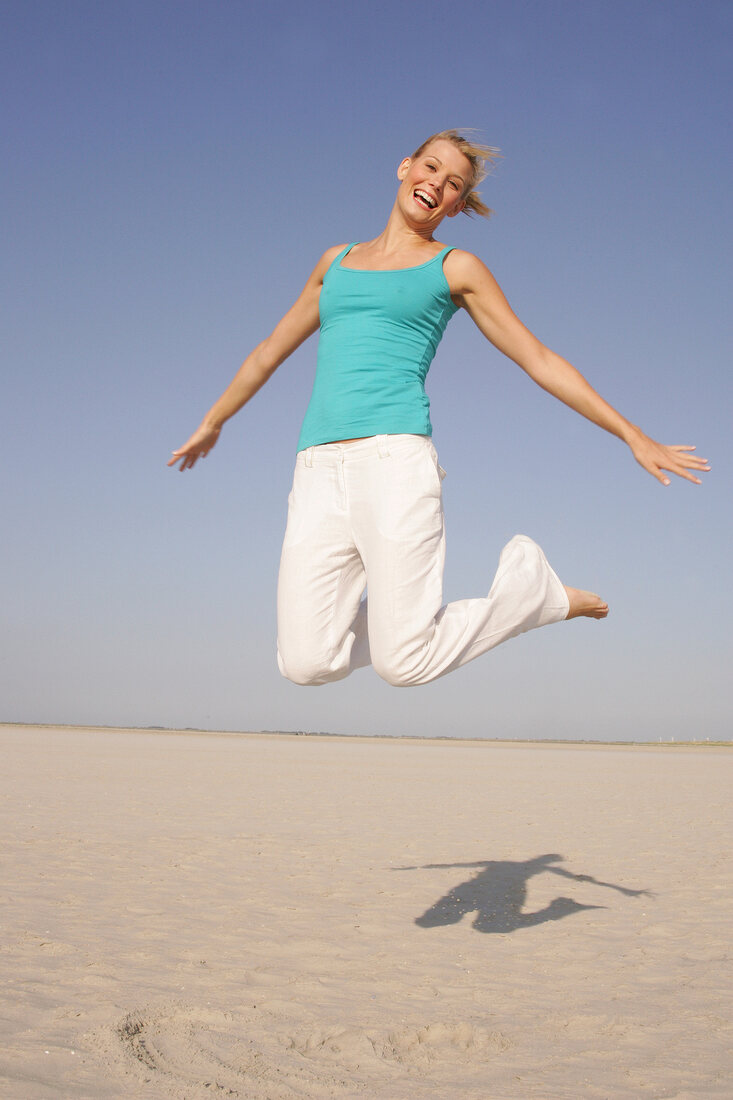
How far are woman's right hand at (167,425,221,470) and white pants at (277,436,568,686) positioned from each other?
73cm

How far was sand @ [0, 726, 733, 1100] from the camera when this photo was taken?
132 inches

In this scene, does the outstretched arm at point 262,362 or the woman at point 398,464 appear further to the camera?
the outstretched arm at point 262,362

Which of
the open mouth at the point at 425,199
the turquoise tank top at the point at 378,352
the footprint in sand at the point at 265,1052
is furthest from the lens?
the open mouth at the point at 425,199

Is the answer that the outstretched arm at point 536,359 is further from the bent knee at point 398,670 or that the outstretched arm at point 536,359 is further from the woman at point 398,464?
the bent knee at point 398,670

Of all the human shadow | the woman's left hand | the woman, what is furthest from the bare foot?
the human shadow

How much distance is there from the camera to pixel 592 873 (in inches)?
324

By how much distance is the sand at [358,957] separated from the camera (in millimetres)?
3354

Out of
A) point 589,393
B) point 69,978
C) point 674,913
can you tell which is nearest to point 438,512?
point 589,393

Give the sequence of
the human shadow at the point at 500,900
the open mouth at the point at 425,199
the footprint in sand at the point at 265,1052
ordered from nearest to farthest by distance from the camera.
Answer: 1. the footprint in sand at the point at 265,1052
2. the open mouth at the point at 425,199
3. the human shadow at the point at 500,900

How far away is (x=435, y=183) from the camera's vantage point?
144 inches

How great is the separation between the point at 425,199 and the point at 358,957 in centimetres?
392

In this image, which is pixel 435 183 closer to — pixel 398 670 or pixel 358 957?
pixel 398 670

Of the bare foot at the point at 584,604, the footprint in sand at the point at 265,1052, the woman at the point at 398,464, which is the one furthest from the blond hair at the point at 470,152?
the footprint in sand at the point at 265,1052

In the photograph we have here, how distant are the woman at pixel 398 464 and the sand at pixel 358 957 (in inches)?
58.7
